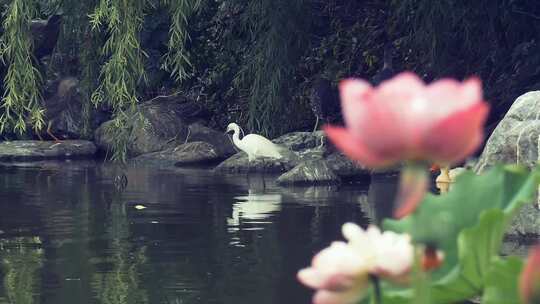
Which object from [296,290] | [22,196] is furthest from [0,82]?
[296,290]

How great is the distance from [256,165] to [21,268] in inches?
377

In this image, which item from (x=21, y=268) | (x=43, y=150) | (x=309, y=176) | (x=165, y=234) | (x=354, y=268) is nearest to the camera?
(x=354, y=268)

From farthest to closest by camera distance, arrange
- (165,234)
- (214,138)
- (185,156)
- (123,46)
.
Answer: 1. (214,138)
2. (185,156)
3. (123,46)
4. (165,234)

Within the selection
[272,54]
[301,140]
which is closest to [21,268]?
[272,54]

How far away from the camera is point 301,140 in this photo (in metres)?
19.2

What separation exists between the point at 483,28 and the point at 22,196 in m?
6.55

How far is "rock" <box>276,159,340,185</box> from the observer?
15781mm

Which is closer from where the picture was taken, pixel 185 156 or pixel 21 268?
pixel 21 268

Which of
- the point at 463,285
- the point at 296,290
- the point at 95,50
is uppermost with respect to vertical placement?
the point at 95,50

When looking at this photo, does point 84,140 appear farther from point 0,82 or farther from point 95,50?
point 95,50

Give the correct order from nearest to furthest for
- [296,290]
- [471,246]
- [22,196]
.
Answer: [471,246] < [296,290] < [22,196]

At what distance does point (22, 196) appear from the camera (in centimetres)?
1395

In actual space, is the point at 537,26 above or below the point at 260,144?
above

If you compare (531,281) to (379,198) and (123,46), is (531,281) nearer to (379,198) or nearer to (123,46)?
(123,46)
